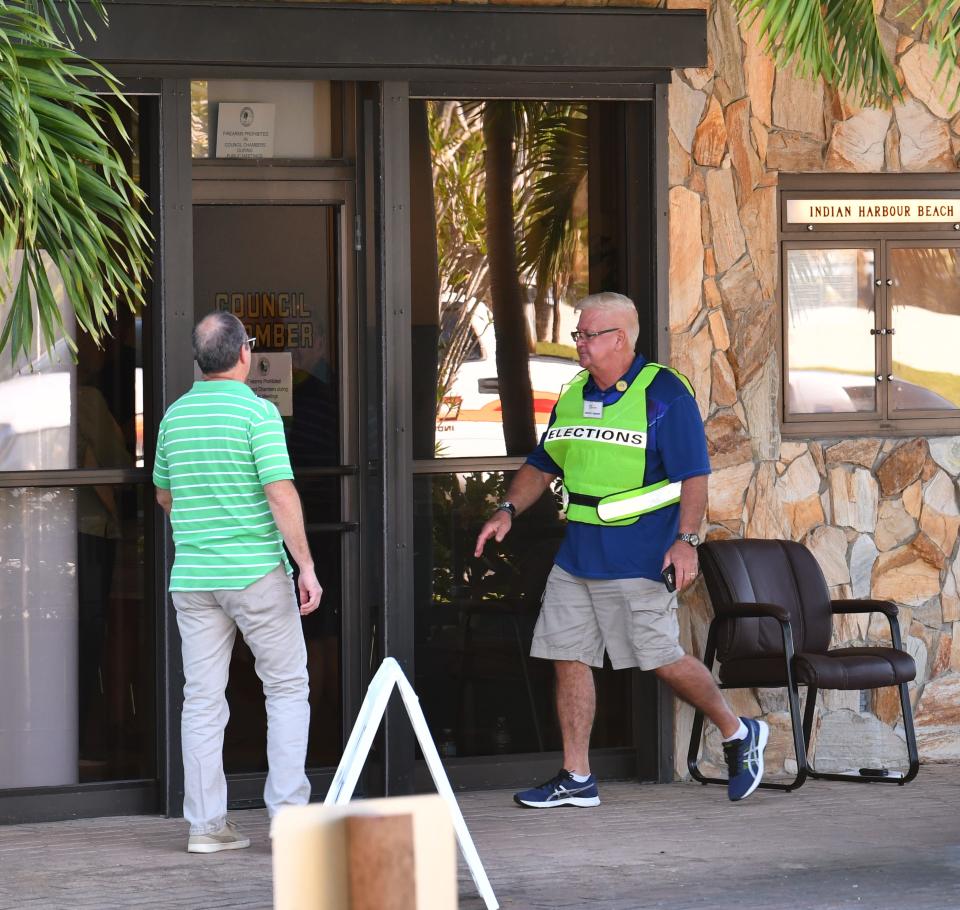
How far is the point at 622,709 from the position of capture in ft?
24.2

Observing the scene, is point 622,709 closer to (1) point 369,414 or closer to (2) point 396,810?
(1) point 369,414

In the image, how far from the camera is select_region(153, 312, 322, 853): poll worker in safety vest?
19.3 ft

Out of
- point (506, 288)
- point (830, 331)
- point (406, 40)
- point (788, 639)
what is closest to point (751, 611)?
point (788, 639)

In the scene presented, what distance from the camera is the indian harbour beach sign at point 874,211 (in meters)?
7.55

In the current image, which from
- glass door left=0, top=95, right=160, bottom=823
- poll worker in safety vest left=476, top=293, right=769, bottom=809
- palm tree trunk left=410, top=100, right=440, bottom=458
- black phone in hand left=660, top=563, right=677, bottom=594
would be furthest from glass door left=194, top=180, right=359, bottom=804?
black phone in hand left=660, top=563, right=677, bottom=594

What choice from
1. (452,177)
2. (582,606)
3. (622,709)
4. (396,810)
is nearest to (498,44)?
(452,177)

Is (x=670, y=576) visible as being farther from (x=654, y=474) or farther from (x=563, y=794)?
(x=563, y=794)

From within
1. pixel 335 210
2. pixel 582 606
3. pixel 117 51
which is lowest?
pixel 582 606

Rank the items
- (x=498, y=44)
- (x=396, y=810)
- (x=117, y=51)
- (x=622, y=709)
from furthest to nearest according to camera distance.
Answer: (x=622, y=709), (x=498, y=44), (x=117, y=51), (x=396, y=810)

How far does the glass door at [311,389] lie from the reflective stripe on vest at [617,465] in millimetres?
970

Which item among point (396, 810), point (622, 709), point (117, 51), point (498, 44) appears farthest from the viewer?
point (622, 709)

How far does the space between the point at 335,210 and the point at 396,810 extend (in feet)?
16.1

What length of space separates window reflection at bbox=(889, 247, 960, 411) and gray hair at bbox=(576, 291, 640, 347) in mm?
1535

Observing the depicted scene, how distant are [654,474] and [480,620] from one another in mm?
1053
